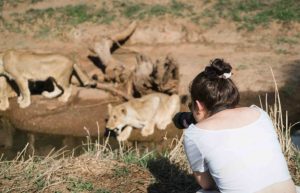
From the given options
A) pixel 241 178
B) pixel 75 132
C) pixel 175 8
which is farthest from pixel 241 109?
pixel 175 8

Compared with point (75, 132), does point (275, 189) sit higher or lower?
higher

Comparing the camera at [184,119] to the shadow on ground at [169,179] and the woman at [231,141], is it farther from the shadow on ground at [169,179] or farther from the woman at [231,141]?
the shadow on ground at [169,179]

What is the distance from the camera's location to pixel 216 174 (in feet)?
12.5

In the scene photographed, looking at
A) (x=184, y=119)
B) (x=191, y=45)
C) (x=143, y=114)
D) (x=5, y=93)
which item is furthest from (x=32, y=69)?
(x=184, y=119)

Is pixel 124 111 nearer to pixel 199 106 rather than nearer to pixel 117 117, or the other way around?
pixel 117 117

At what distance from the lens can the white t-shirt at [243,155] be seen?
12.1 ft

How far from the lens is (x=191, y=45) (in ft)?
46.2

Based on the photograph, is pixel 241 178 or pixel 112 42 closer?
pixel 241 178

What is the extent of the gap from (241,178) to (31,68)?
8.21m

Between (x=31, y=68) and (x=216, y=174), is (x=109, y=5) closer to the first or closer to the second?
(x=31, y=68)

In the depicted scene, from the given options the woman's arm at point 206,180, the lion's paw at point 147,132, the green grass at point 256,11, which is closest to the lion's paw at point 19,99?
the lion's paw at point 147,132

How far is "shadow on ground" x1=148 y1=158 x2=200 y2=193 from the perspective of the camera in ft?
18.0

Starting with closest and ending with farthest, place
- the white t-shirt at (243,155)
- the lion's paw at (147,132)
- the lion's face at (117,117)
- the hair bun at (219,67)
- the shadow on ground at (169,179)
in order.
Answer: the white t-shirt at (243,155)
the hair bun at (219,67)
the shadow on ground at (169,179)
the lion's face at (117,117)
the lion's paw at (147,132)

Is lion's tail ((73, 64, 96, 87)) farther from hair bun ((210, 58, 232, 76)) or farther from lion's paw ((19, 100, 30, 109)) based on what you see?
hair bun ((210, 58, 232, 76))
